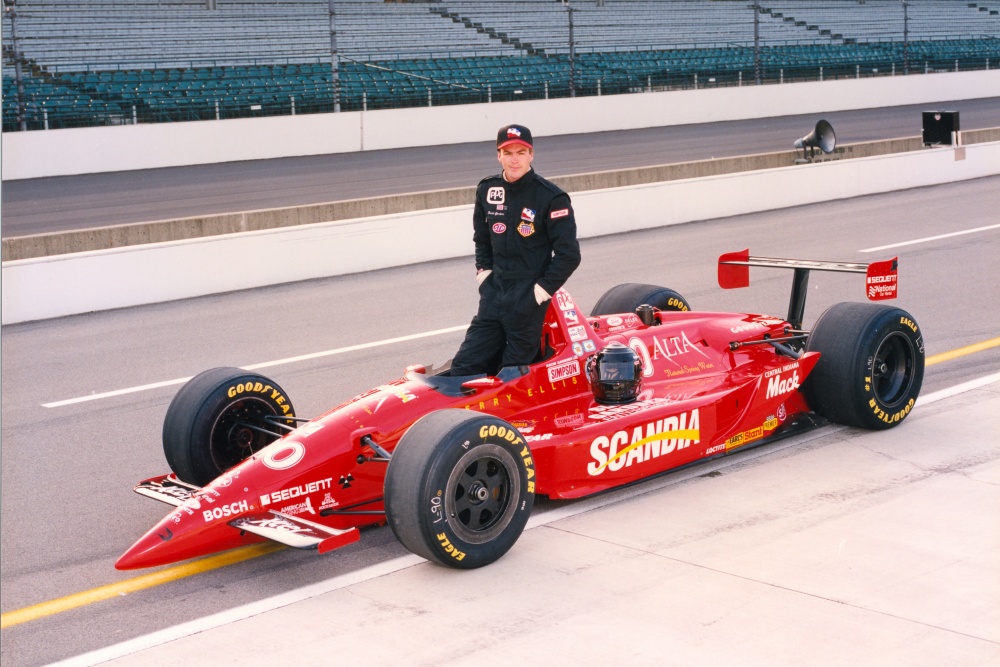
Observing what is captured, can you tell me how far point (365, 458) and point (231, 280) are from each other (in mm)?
8564

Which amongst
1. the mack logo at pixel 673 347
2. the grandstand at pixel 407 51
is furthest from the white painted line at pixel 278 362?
the grandstand at pixel 407 51

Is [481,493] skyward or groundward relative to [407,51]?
groundward

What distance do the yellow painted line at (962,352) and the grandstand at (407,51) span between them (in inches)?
713

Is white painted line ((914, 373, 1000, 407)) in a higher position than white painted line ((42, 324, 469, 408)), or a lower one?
lower

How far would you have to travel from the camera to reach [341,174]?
964 inches

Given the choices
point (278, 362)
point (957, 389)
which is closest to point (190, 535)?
point (278, 362)

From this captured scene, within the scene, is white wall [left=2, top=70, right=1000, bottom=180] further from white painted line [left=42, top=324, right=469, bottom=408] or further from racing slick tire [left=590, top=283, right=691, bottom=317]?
racing slick tire [left=590, top=283, right=691, bottom=317]

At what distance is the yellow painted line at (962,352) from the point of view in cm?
925

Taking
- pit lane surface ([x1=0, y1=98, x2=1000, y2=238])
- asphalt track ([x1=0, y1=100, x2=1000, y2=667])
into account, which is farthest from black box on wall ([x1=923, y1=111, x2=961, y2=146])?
asphalt track ([x1=0, y1=100, x2=1000, y2=667])

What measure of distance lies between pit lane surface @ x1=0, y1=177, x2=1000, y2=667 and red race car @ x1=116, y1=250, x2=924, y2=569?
0.30 metres

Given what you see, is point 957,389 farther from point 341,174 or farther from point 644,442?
point 341,174

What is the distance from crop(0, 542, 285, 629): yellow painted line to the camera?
16.9 ft

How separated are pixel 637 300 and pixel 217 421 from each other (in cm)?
307

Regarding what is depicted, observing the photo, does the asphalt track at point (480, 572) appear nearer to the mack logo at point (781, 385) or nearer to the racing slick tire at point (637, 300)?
the mack logo at point (781, 385)
